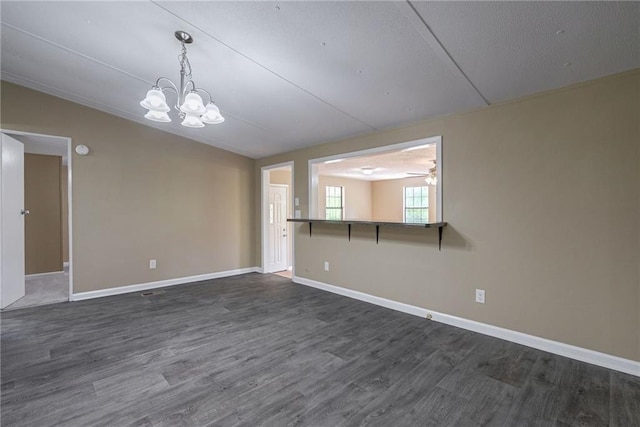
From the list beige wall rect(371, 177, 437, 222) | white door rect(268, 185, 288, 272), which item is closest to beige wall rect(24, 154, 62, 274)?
white door rect(268, 185, 288, 272)

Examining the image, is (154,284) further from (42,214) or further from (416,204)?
(416,204)

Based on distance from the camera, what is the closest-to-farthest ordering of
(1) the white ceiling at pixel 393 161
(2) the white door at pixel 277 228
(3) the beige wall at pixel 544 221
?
(3) the beige wall at pixel 544 221 → (1) the white ceiling at pixel 393 161 → (2) the white door at pixel 277 228

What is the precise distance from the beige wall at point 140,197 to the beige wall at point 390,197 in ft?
16.5

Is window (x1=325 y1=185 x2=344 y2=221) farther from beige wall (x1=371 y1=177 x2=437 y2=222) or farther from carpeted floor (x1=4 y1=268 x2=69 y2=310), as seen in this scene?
carpeted floor (x1=4 y1=268 x2=69 y2=310)

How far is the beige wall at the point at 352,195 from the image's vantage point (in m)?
8.42

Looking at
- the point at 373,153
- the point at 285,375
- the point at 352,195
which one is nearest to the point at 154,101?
the point at 285,375

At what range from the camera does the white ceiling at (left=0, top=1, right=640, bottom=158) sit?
1.84 m

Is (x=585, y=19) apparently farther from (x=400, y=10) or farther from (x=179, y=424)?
(x=179, y=424)

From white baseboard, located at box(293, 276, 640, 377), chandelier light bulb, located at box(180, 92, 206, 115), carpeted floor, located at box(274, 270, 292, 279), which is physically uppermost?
chandelier light bulb, located at box(180, 92, 206, 115)

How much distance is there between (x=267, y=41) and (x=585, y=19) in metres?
2.12

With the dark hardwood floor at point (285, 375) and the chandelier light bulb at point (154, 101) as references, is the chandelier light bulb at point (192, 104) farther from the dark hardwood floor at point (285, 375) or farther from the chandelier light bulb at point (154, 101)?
the dark hardwood floor at point (285, 375)

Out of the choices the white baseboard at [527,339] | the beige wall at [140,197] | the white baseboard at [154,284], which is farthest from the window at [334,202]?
the white baseboard at [527,339]

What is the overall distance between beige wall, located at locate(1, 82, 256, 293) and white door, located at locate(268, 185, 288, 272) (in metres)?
0.55

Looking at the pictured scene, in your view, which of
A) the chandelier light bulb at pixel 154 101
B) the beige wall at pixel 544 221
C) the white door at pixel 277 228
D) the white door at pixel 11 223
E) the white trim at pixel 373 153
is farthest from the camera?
the white door at pixel 277 228
